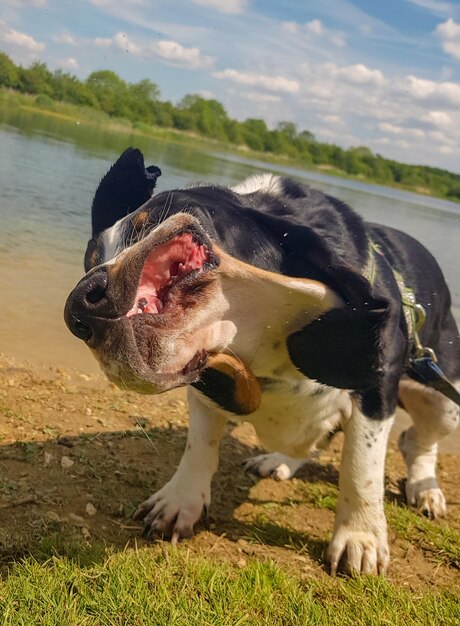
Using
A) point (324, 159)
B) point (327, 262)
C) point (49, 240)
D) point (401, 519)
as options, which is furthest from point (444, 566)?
→ point (324, 159)

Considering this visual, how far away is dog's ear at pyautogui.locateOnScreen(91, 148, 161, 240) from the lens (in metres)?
3.00

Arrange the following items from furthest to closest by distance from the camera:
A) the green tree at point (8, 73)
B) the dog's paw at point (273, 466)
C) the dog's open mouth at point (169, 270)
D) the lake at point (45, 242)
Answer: the green tree at point (8, 73)
the lake at point (45, 242)
the dog's paw at point (273, 466)
the dog's open mouth at point (169, 270)

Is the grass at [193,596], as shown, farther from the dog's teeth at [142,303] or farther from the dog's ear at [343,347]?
the dog's teeth at [142,303]

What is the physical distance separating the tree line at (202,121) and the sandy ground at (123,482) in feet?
97.2

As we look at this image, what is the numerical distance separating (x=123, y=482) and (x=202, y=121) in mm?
49760

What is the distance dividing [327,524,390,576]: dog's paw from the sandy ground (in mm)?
93

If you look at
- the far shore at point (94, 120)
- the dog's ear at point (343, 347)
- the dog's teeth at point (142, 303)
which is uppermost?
the dog's teeth at point (142, 303)

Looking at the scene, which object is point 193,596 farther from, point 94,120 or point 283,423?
point 94,120

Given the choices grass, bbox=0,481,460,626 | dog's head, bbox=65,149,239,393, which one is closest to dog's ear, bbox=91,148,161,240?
dog's head, bbox=65,149,239,393

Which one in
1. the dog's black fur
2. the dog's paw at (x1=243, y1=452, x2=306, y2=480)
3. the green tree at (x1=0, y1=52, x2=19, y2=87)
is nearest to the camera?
the dog's black fur

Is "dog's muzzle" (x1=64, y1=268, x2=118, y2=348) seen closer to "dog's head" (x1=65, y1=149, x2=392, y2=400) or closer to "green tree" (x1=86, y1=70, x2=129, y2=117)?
"dog's head" (x1=65, y1=149, x2=392, y2=400)

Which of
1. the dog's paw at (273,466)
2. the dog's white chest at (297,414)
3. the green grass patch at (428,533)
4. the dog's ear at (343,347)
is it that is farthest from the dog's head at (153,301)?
the dog's paw at (273,466)

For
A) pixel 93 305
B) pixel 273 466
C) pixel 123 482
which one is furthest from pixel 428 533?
pixel 93 305

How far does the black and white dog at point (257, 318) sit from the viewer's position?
7.43 feet
